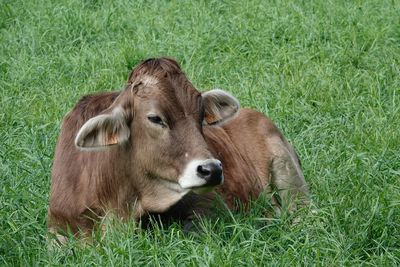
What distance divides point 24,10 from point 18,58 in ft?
4.67

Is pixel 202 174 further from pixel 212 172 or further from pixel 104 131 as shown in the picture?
pixel 104 131

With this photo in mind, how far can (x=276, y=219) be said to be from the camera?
5605 millimetres

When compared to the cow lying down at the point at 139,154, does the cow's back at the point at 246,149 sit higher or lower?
lower

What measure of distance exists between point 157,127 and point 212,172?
47 cm

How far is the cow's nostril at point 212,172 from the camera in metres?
5.05

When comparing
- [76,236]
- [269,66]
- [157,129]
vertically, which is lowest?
[269,66]

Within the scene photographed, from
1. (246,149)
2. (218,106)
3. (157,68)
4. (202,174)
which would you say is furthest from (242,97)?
(202,174)

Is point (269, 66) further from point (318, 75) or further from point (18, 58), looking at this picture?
point (18, 58)

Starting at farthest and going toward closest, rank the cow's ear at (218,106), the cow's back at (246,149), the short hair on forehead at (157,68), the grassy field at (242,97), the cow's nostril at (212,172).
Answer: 1. the cow's back at (246,149)
2. the cow's ear at (218,106)
3. the short hair on forehead at (157,68)
4. the grassy field at (242,97)
5. the cow's nostril at (212,172)

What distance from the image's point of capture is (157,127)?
17.5ft

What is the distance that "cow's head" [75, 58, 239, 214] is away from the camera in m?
5.27

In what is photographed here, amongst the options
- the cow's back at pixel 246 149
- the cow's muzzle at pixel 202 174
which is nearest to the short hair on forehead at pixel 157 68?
the cow's muzzle at pixel 202 174

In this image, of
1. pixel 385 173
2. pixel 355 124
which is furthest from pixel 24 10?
pixel 385 173

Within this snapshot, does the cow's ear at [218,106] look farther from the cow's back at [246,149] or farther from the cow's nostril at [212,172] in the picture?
the cow's nostril at [212,172]
